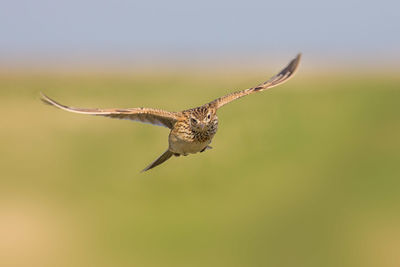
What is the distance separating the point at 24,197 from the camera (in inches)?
1916

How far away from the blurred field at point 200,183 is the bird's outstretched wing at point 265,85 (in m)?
30.2

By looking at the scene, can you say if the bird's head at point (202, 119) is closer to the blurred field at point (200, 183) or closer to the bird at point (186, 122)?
the bird at point (186, 122)

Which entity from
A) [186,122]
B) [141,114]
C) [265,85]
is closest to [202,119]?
[186,122]

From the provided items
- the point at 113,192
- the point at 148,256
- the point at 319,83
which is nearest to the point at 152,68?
the point at 319,83

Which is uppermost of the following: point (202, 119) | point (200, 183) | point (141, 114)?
point (200, 183)

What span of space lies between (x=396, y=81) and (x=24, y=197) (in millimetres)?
25795

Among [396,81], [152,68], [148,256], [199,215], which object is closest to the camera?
[148,256]

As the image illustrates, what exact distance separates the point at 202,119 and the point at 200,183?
3956 centimetres

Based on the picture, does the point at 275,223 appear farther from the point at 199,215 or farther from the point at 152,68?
the point at 152,68

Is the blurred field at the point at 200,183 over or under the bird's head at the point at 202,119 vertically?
over

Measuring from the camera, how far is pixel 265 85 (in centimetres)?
1335

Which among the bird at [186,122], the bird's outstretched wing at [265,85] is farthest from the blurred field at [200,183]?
the bird at [186,122]

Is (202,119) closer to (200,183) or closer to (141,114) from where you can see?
(141,114)

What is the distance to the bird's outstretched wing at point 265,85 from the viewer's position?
12781mm
